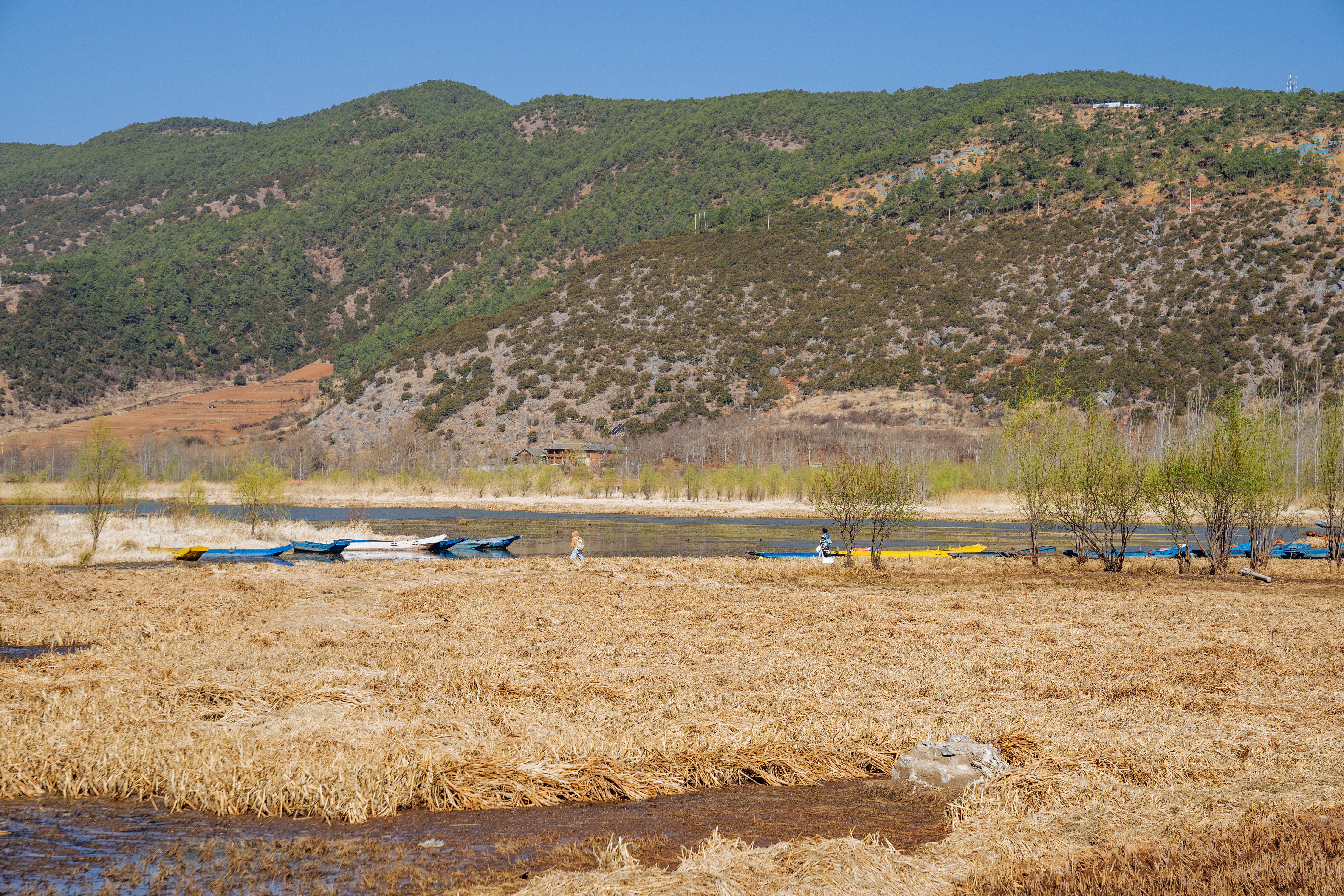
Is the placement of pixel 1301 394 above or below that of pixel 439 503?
above

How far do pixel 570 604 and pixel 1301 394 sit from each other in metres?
63.8

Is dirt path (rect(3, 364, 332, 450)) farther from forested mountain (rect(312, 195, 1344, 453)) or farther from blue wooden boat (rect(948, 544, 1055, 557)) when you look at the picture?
blue wooden boat (rect(948, 544, 1055, 557))

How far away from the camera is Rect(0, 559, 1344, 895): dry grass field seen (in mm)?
6906

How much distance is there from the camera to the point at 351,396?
116 meters

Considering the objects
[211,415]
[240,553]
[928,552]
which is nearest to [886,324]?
[928,552]

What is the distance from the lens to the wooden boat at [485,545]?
41594 millimetres

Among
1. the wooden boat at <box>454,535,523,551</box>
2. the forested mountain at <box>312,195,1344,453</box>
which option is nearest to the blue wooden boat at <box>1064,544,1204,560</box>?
the wooden boat at <box>454,535,523,551</box>

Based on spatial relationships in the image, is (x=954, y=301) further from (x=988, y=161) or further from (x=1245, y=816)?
(x=1245, y=816)

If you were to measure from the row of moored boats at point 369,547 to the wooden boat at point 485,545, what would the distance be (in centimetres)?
1

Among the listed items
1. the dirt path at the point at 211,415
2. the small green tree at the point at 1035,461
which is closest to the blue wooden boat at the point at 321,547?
the small green tree at the point at 1035,461

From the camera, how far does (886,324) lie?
102688 mm

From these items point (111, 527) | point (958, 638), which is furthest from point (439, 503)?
point (958, 638)

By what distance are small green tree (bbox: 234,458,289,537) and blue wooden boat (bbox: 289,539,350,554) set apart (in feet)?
17.1

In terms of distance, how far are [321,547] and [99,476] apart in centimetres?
851
